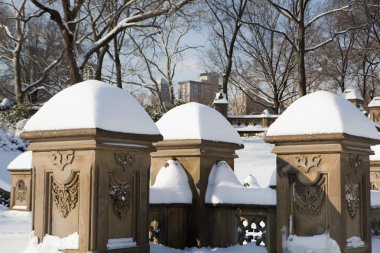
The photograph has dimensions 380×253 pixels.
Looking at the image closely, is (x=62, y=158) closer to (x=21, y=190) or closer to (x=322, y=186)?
(x=322, y=186)

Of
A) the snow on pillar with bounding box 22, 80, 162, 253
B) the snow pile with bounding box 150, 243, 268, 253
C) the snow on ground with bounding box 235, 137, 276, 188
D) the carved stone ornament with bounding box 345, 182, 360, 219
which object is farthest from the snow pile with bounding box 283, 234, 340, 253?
the snow on ground with bounding box 235, 137, 276, 188

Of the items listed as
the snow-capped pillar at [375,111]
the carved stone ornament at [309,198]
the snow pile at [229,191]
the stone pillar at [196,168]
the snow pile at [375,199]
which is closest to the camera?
the carved stone ornament at [309,198]

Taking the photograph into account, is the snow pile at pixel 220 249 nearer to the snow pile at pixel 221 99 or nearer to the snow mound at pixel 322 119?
the snow mound at pixel 322 119

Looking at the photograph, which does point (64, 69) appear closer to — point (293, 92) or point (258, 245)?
point (293, 92)

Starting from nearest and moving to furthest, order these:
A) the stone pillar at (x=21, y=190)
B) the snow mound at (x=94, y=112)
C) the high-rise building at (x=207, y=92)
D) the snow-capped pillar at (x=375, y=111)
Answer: the snow mound at (x=94, y=112) → the stone pillar at (x=21, y=190) → the snow-capped pillar at (x=375, y=111) → the high-rise building at (x=207, y=92)

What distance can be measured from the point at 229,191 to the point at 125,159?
235 cm

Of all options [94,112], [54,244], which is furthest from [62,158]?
[54,244]

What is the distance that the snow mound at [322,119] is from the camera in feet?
27.4

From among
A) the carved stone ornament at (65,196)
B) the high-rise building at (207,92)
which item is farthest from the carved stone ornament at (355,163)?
the high-rise building at (207,92)

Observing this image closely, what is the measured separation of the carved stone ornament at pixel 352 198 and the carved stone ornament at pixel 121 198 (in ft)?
9.84

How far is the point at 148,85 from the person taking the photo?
43.3m

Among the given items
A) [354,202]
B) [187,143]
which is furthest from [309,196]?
[187,143]

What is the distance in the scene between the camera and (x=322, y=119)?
8453 mm

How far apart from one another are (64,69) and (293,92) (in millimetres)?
19222
